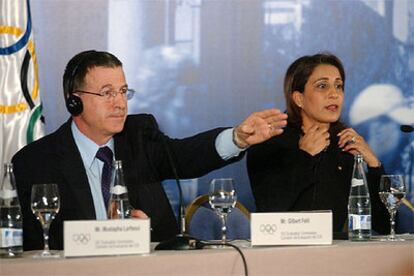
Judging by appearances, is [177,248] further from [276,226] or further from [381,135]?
[381,135]

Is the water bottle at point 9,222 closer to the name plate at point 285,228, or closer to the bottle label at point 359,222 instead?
the name plate at point 285,228

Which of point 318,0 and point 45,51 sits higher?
point 318,0

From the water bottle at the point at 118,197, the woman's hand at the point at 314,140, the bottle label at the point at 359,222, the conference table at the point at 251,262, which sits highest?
the woman's hand at the point at 314,140

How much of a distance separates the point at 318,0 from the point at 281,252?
2526 mm

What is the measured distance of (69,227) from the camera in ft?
6.60

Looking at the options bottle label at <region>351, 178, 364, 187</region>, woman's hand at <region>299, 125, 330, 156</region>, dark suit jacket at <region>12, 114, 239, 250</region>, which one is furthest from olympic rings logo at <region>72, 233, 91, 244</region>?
woman's hand at <region>299, 125, 330, 156</region>

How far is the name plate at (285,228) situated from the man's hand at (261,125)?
0.59m

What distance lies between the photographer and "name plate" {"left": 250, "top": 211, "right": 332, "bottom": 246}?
7.20ft

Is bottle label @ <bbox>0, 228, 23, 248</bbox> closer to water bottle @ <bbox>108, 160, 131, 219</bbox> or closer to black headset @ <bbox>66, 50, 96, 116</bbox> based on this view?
water bottle @ <bbox>108, 160, 131, 219</bbox>

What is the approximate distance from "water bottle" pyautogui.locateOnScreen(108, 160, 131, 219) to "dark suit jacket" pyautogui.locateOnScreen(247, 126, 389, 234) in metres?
1.08

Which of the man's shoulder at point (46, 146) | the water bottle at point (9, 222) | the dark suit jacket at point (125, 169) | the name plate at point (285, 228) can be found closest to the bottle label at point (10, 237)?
the water bottle at point (9, 222)

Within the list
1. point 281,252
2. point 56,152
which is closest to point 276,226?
point 281,252

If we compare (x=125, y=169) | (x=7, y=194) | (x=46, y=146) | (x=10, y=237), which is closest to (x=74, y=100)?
(x=46, y=146)

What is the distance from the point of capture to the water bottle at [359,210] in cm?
247
